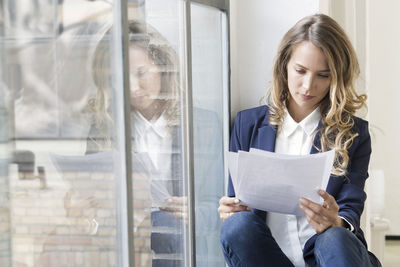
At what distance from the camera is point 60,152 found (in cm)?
123

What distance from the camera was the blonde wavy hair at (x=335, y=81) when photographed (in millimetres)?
2039

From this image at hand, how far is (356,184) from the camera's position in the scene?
2059 millimetres

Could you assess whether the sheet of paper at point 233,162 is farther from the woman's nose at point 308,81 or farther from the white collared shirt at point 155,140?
the woman's nose at point 308,81

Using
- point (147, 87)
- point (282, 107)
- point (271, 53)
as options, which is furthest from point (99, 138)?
point (271, 53)

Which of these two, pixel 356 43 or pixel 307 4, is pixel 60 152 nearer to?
pixel 307 4

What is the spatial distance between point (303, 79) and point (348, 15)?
34.1 inches

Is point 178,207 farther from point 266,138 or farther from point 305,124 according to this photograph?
point 305,124

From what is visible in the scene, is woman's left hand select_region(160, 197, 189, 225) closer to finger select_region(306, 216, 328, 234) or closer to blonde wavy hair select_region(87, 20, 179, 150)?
blonde wavy hair select_region(87, 20, 179, 150)

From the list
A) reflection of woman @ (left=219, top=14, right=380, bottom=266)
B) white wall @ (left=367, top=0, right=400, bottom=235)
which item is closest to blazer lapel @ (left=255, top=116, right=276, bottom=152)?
reflection of woman @ (left=219, top=14, right=380, bottom=266)

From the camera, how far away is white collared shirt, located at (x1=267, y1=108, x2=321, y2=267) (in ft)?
6.73

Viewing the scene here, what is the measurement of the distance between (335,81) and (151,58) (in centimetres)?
66

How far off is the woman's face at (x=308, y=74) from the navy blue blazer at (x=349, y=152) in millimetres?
129

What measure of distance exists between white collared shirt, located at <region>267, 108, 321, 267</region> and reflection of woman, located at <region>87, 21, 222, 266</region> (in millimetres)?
269

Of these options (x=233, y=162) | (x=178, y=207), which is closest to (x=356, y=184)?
(x=233, y=162)
